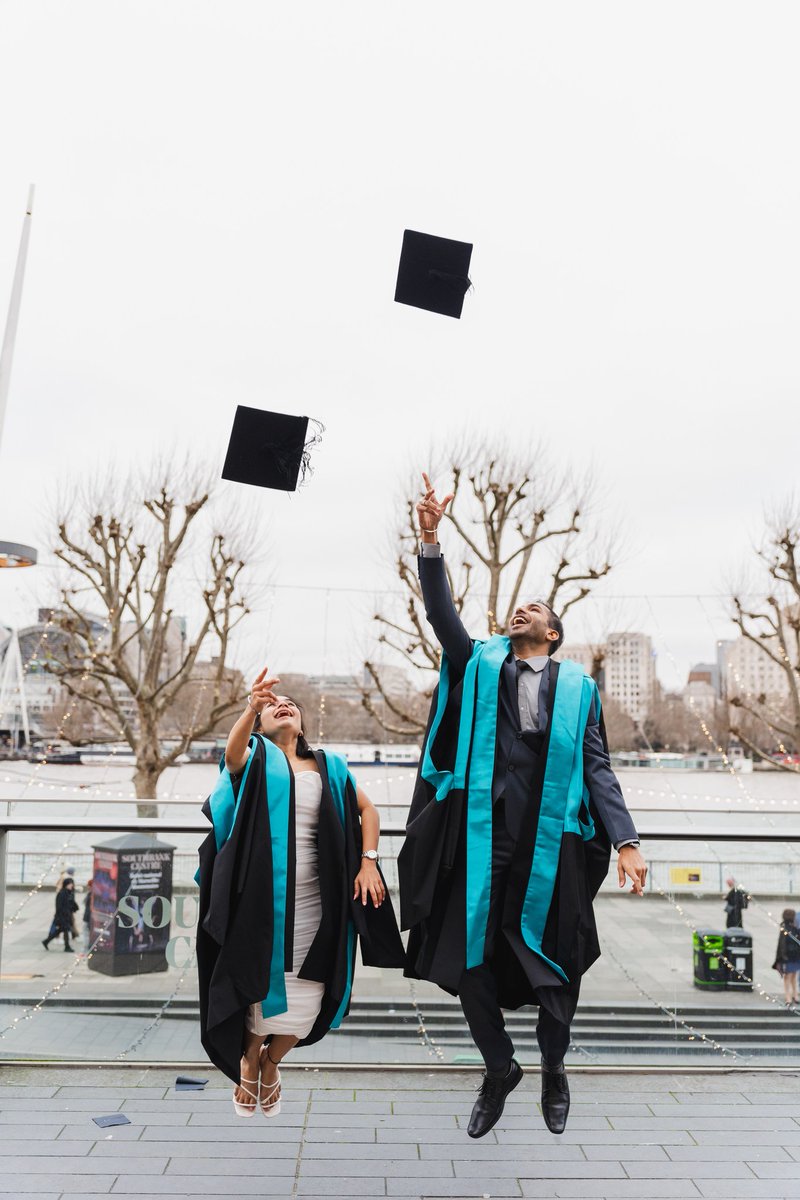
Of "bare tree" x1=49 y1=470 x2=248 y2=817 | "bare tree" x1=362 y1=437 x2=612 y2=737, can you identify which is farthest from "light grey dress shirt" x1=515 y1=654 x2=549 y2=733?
"bare tree" x1=49 y1=470 x2=248 y2=817

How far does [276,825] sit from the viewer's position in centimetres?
278

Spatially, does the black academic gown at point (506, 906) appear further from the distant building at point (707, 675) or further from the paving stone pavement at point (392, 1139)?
the distant building at point (707, 675)

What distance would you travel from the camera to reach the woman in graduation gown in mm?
2713

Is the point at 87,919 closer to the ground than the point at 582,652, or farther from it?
closer to the ground

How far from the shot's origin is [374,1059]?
3574 mm

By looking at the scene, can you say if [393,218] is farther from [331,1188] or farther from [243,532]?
[243,532]

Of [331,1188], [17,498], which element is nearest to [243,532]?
[17,498]

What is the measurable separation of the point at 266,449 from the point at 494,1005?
2024 mm

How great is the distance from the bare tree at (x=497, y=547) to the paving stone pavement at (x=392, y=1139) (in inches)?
455

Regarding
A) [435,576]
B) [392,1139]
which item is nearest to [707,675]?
[392,1139]

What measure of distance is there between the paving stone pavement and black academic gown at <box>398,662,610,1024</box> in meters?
0.49

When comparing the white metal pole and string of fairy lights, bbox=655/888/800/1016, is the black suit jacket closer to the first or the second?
string of fairy lights, bbox=655/888/800/1016

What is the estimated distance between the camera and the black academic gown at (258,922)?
8.87ft

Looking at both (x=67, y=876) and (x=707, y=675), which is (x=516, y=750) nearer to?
(x=67, y=876)
